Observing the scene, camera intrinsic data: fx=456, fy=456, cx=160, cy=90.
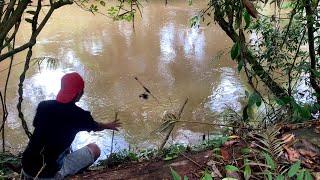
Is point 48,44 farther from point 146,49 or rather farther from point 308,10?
point 308,10

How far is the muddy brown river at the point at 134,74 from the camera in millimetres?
7191

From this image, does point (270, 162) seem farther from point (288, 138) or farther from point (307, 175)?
point (288, 138)

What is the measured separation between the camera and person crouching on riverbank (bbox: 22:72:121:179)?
3438 mm

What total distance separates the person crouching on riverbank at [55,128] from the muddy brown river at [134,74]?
8.60 feet

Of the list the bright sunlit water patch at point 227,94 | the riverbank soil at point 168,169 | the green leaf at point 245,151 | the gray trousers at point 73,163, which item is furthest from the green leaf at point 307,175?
the bright sunlit water patch at point 227,94

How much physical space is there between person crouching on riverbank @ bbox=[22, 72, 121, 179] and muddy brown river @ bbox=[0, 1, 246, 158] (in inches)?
103

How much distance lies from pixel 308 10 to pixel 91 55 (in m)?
7.20

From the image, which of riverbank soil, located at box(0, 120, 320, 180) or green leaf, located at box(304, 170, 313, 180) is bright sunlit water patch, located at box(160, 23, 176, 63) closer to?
riverbank soil, located at box(0, 120, 320, 180)

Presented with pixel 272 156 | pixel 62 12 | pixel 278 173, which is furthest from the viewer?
pixel 62 12

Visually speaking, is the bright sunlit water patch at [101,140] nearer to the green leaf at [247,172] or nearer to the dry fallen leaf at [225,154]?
the dry fallen leaf at [225,154]

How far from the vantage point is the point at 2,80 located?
31.3 feet

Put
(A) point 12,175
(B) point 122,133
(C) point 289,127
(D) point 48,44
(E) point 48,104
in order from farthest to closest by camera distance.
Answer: (D) point 48,44 < (B) point 122,133 < (A) point 12,175 < (E) point 48,104 < (C) point 289,127

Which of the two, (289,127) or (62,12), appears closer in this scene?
(289,127)

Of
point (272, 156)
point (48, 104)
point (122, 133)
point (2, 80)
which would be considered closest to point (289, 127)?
point (272, 156)
